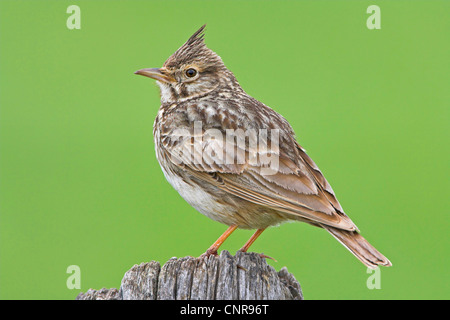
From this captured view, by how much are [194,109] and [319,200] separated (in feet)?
5.75

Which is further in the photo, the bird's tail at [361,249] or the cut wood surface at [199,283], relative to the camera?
the bird's tail at [361,249]

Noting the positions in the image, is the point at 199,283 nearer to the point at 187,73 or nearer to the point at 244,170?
the point at 244,170

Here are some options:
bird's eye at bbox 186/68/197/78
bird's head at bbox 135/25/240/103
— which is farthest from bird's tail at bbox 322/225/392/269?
bird's eye at bbox 186/68/197/78

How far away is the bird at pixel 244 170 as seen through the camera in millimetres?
6809

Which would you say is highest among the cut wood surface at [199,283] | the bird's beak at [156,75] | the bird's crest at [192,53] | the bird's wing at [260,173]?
the bird's crest at [192,53]

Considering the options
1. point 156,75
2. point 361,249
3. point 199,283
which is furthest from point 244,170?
point 156,75

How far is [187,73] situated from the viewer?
837cm

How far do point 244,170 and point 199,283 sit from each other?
1713 millimetres

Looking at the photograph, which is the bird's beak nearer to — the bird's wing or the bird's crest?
the bird's crest

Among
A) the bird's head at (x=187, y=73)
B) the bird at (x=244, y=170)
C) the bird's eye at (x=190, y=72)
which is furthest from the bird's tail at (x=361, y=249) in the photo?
the bird's eye at (x=190, y=72)

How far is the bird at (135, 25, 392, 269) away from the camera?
681 cm

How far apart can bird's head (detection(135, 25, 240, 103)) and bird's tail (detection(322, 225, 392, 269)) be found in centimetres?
251

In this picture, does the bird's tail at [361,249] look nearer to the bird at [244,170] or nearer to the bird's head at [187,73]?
A: the bird at [244,170]
